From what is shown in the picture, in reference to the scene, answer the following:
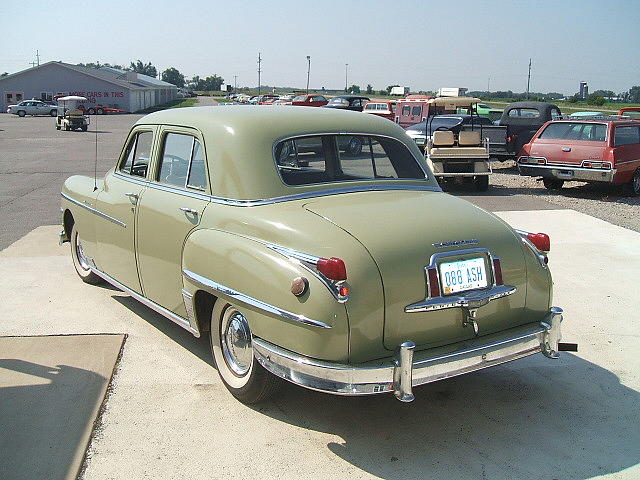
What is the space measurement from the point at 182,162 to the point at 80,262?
8.03 feet

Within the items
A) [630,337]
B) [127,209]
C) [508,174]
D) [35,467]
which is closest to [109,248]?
[127,209]

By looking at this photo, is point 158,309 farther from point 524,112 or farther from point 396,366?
point 524,112

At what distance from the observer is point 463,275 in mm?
3715

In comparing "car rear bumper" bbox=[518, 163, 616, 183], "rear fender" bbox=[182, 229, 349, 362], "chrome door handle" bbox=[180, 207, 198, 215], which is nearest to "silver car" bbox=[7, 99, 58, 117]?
"car rear bumper" bbox=[518, 163, 616, 183]

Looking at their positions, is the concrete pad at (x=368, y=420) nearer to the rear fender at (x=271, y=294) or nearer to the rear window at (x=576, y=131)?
the rear fender at (x=271, y=294)

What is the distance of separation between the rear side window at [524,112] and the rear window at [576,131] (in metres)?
3.94

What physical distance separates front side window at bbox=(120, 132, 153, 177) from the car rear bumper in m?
9.91

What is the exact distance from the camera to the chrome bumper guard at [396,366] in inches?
132

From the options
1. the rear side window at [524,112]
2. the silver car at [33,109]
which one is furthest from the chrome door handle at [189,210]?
the silver car at [33,109]

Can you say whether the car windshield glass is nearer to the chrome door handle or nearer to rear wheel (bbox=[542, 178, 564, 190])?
the chrome door handle

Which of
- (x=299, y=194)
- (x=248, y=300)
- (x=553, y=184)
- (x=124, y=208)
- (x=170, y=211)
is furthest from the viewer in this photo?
(x=553, y=184)

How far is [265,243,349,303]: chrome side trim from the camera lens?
11.1 ft

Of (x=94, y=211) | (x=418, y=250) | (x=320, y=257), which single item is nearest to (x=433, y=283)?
(x=418, y=250)

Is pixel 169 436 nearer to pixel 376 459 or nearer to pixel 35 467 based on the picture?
pixel 35 467
